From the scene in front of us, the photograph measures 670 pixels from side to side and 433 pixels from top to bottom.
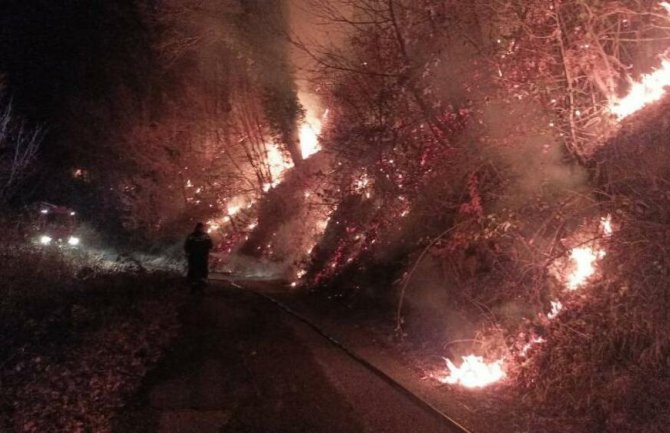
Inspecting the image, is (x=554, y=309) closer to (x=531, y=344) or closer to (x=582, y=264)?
(x=531, y=344)

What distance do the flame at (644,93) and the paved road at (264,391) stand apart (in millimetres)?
5467

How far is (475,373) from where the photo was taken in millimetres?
7602

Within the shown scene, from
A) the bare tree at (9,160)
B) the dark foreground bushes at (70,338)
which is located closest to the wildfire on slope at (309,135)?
the bare tree at (9,160)

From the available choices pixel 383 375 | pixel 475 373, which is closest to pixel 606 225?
pixel 475 373

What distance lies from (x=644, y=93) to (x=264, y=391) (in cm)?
717

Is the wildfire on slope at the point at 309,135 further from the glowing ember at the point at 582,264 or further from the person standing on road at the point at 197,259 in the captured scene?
the glowing ember at the point at 582,264

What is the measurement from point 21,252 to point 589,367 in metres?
11.3

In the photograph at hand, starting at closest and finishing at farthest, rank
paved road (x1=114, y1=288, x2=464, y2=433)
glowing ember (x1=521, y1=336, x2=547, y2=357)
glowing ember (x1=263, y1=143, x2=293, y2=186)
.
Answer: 1. paved road (x1=114, y1=288, x2=464, y2=433)
2. glowing ember (x1=521, y1=336, x2=547, y2=357)
3. glowing ember (x1=263, y1=143, x2=293, y2=186)

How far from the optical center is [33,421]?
20.3 feet

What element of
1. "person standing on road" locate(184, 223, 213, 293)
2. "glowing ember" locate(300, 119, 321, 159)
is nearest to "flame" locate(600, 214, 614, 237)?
"person standing on road" locate(184, 223, 213, 293)

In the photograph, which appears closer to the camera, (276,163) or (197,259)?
(197,259)

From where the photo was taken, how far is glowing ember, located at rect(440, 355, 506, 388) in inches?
294

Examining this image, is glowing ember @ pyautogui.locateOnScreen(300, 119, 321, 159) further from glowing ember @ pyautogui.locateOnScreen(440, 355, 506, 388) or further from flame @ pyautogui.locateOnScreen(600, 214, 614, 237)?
flame @ pyautogui.locateOnScreen(600, 214, 614, 237)

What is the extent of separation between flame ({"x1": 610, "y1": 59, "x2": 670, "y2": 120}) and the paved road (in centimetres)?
547
